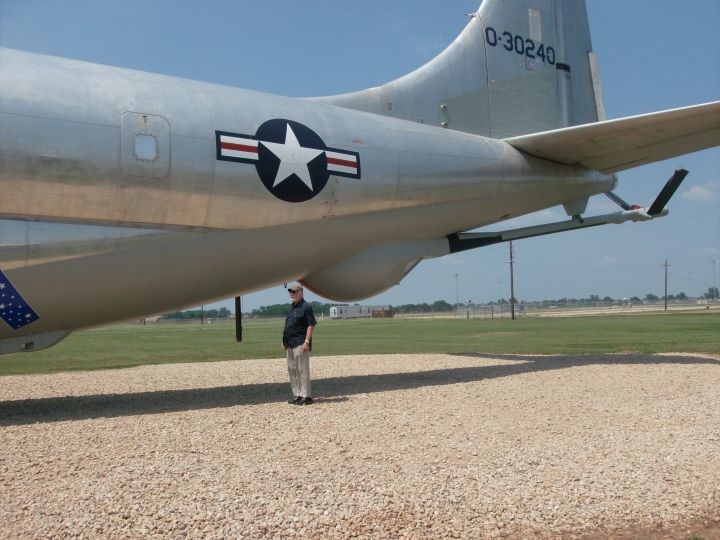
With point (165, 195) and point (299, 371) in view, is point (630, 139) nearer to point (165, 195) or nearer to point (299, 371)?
point (299, 371)

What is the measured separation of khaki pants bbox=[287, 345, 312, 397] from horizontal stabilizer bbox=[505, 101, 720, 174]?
7.66 m

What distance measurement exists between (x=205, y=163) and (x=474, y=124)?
7360 mm

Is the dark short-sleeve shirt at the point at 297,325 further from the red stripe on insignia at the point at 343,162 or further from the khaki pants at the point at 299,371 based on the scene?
the red stripe on insignia at the point at 343,162

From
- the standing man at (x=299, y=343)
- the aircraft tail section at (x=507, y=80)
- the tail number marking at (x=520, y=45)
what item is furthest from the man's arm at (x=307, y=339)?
the tail number marking at (x=520, y=45)

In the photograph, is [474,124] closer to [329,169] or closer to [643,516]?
[329,169]

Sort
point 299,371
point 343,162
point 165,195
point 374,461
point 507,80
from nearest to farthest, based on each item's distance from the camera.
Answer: point 374,461 → point 165,195 → point 299,371 → point 343,162 → point 507,80

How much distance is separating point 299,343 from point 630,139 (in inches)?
342

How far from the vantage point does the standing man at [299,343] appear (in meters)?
9.96

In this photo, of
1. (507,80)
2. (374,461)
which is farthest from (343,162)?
(507,80)

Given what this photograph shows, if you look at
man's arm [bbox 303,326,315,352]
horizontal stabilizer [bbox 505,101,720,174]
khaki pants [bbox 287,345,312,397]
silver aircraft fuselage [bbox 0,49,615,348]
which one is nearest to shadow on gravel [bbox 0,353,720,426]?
khaki pants [bbox 287,345,312,397]

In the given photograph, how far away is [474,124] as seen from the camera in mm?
15102

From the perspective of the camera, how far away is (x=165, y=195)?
9.85 meters

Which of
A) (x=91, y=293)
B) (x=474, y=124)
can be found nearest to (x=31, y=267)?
(x=91, y=293)

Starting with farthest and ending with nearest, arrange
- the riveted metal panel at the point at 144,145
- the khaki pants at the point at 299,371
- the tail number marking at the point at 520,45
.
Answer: the tail number marking at the point at 520,45, the khaki pants at the point at 299,371, the riveted metal panel at the point at 144,145
